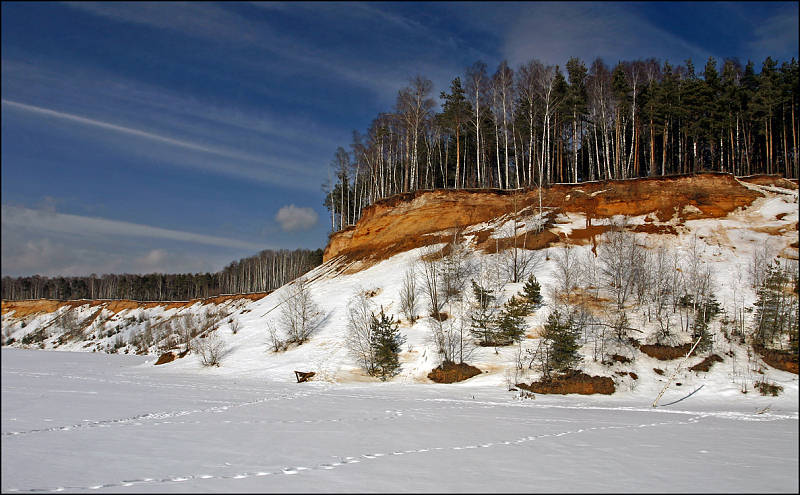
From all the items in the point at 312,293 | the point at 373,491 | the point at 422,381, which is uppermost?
the point at 312,293

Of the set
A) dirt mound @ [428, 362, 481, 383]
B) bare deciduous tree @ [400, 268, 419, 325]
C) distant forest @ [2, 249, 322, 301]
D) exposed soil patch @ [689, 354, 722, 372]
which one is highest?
distant forest @ [2, 249, 322, 301]

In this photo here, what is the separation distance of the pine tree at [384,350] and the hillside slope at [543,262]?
724 mm

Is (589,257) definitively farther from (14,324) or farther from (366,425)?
(14,324)

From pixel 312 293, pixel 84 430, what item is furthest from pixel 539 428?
pixel 312 293

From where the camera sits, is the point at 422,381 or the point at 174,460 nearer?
the point at 174,460

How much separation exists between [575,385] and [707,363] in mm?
8001

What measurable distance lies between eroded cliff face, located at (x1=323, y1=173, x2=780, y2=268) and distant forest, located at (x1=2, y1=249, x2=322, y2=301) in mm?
56048

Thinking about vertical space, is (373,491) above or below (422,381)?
above

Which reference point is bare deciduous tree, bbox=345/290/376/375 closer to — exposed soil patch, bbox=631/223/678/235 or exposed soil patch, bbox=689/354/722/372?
exposed soil patch, bbox=689/354/722/372

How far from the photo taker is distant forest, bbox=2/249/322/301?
364 ft

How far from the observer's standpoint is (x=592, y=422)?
16.5 metres

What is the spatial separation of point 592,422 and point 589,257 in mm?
23637

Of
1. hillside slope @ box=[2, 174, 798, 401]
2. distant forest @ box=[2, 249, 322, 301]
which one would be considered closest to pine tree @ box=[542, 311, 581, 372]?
hillside slope @ box=[2, 174, 798, 401]

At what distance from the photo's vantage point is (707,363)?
1059 inches
